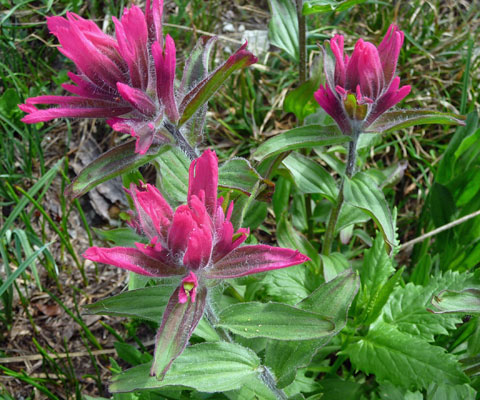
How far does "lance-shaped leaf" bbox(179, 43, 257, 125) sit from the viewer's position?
4.14ft

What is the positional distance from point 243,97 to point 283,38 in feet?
1.77

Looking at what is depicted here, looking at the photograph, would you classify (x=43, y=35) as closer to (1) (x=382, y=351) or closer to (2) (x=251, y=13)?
(2) (x=251, y=13)

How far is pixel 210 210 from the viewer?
1.16m

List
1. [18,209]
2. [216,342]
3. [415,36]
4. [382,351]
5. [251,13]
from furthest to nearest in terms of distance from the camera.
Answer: [251,13] → [415,36] → [18,209] → [382,351] → [216,342]

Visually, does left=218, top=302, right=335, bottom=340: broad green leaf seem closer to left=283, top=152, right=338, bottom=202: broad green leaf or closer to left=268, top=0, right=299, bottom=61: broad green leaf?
left=283, top=152, right=338, bottom=202: broad green leaf

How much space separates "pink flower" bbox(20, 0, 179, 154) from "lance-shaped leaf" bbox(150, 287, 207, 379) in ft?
1.21

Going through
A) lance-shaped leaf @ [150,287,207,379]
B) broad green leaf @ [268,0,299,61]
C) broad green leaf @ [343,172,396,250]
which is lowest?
lance-shaped leaf @ [150,287,207,379]

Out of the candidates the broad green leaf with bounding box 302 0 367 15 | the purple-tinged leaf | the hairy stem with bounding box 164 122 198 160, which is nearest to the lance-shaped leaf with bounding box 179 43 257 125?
the hairy stem with bounding box 164 122 198 160

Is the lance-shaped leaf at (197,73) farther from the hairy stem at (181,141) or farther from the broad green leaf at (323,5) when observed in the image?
the broad green leaf at (323,5)

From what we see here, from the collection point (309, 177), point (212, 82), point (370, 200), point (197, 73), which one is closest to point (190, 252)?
point (212, 82)

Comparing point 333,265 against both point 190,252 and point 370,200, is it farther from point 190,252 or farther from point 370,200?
point 190,252

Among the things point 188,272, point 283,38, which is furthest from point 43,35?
point 188,272

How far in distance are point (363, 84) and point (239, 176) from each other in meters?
0.43

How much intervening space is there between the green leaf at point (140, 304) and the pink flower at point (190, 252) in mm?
165
